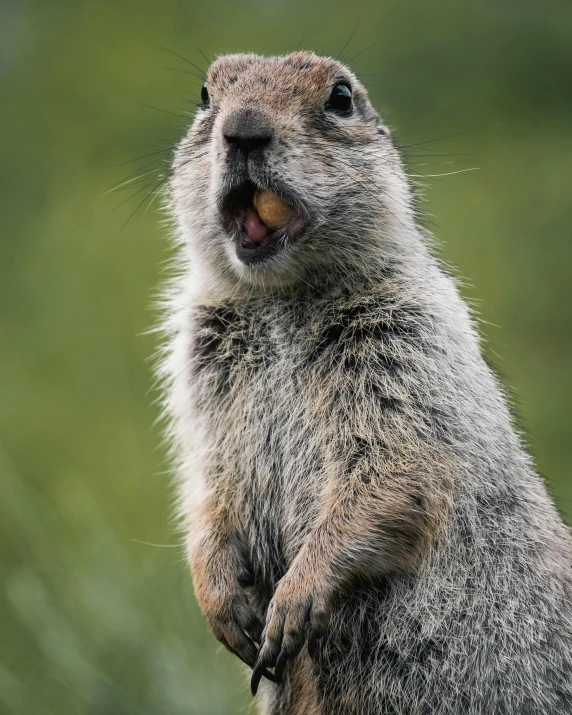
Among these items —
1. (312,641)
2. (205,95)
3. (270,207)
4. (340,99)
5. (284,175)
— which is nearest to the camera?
(312,641)

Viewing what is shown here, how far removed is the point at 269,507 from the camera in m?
4.28

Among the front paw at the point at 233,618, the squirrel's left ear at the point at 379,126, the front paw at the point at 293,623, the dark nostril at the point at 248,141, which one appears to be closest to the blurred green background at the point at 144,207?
the front paw at the point at 233,618

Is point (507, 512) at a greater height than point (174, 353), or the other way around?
point (174, 353)

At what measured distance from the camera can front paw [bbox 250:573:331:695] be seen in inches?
151

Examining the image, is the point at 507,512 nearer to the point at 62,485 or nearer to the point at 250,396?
the point at 250,396

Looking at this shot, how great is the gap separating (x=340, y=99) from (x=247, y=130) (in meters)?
0.73

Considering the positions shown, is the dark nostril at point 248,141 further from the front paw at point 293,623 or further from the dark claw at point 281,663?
the dark claw at point 281,663

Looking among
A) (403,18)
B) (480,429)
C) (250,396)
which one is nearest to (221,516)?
(250,396)

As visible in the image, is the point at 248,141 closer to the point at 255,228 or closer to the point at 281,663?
the point at 255,228

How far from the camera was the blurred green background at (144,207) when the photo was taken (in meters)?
8.89

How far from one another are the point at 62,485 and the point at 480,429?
4.89 m

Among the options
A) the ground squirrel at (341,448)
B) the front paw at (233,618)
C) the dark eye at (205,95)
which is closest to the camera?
the ground squirrel at (341,448)

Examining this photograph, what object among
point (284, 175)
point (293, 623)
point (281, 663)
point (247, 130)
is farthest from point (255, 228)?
point (281, 663)

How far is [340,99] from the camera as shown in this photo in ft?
14.7
